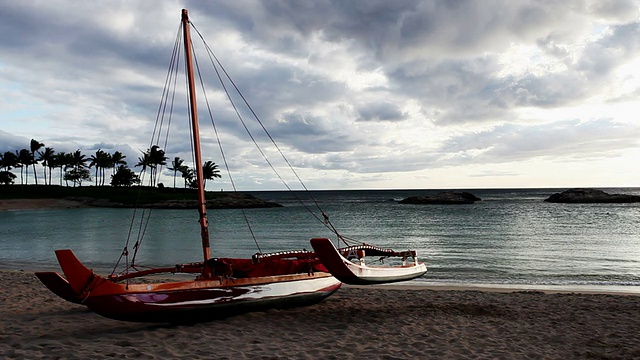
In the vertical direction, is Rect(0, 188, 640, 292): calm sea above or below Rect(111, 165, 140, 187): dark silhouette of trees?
below

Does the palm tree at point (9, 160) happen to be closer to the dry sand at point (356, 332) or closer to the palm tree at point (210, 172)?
the palm tree at point (210, 172)

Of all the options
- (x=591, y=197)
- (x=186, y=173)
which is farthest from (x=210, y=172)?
(x=591, y=197)

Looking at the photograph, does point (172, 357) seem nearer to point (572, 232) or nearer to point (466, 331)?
point (466, 331)

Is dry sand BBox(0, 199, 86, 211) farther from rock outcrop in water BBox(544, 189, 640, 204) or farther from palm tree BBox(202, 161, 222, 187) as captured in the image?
rock outcrop in water BBox(544, 189, 640, 204)

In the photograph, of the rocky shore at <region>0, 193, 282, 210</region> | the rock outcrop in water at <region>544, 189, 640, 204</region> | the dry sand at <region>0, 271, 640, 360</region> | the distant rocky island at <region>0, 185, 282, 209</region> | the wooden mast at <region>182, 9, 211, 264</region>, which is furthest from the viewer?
the rock outcrop in water at <region>544, 189, 640, 204</region>

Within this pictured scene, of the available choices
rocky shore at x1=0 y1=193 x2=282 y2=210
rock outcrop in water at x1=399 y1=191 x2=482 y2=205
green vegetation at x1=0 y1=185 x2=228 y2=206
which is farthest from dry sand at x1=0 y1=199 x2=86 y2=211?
rock outcrop in water at x1=399 y1=191 x2=482 y2=205

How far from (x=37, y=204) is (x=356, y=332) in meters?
106

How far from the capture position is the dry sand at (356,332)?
7.70 meters

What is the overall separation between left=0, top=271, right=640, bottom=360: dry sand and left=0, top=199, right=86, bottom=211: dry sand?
9608cm

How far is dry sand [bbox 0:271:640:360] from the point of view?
7.70m

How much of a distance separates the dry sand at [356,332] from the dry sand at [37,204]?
96076mm

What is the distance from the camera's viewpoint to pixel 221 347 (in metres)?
7.95

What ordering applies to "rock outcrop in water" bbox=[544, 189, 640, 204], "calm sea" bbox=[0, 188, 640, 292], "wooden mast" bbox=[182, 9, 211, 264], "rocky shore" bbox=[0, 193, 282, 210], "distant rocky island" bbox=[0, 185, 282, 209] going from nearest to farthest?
"wooden mast" bbox=[182, 9, 211, 264] < "calm sea" bbox=[0, 188, 640, 292] < "rocky shore" bbox=[0, 193, 282, 210] < "distant rocky island" bbox=[0, 185, 282, 209] < "rock outcrop in water" bbox=[544, 189, 640, 204]

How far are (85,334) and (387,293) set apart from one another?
8.95 meters
